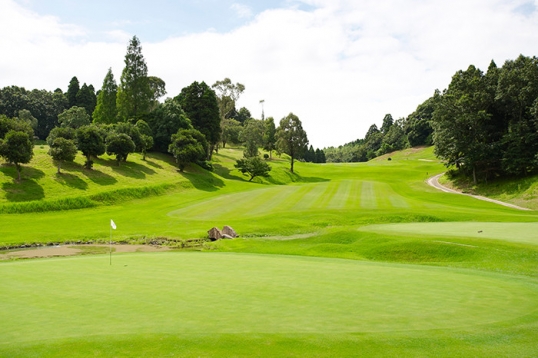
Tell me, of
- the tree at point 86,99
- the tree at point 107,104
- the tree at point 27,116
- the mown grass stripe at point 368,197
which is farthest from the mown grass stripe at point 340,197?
the tree at point 86,99

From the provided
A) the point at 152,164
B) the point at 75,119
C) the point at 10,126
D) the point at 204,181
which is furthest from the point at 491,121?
the point at 75,119

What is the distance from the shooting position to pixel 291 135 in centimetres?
8544

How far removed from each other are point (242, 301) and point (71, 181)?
42.7 meters

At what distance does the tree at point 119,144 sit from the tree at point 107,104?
32628 millimetres

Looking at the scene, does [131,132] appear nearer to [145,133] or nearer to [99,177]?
[145,133]

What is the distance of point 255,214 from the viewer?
3709cm

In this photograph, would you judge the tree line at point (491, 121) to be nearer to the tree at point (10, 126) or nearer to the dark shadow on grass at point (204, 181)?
the dark shadow on grass at point (204, 181)

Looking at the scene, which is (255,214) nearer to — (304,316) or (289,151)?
(304,316)

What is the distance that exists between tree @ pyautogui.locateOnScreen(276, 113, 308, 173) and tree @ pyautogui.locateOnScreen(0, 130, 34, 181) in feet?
176

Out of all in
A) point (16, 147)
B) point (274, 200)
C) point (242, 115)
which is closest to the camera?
point (16, 147)

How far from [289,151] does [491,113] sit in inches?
1620

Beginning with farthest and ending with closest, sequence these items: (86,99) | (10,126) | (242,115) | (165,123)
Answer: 1. (242,115)
2. (86,99)
3. (165,123)
4. (10,126)

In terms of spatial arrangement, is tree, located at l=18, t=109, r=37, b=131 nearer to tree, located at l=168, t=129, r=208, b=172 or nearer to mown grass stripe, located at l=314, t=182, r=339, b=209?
tree, located at l=168, t=129, r=208, b=172

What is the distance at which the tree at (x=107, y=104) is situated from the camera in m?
86.4
